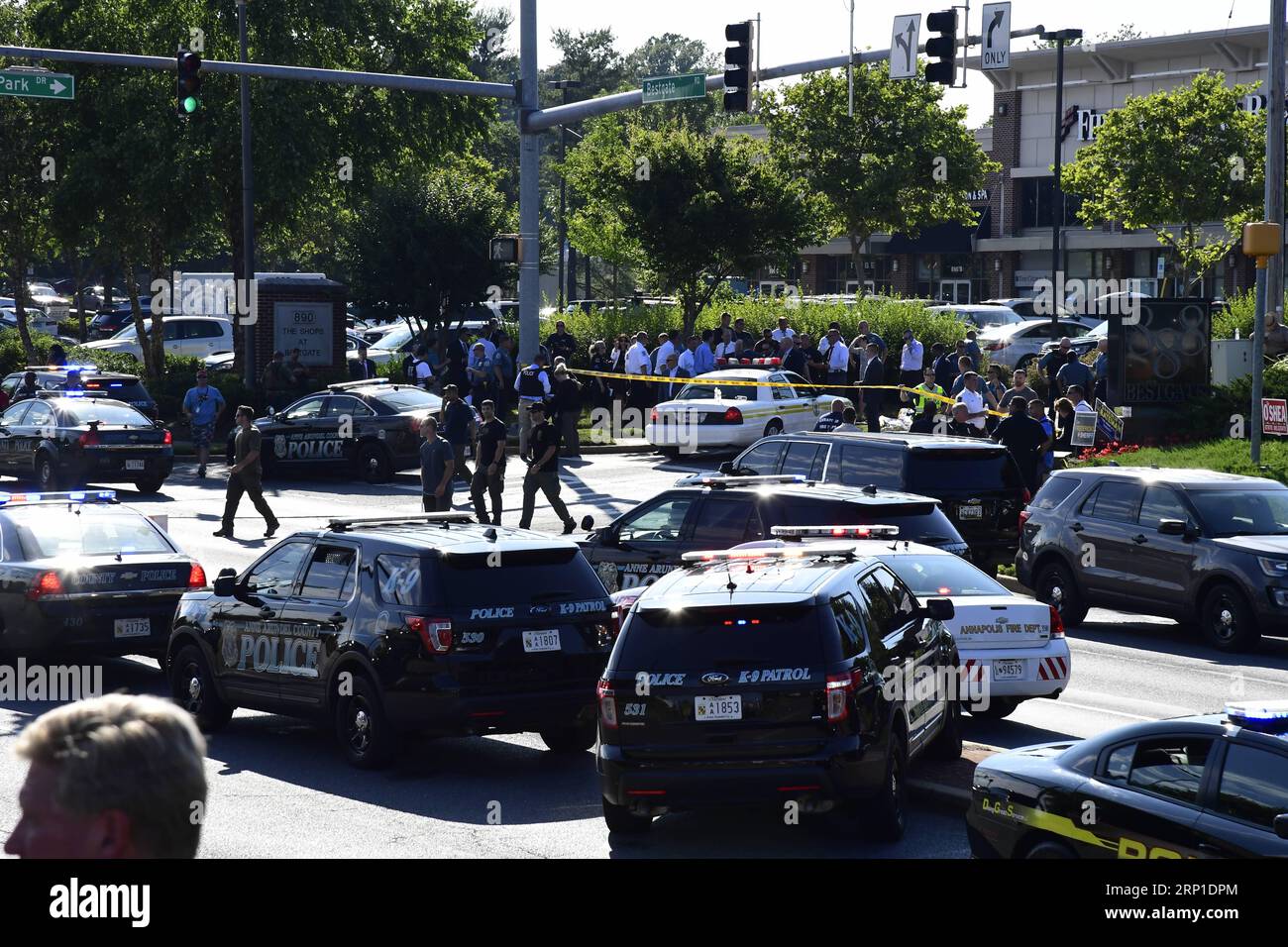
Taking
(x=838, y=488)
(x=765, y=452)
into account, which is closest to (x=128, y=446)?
(x=765, y=452)

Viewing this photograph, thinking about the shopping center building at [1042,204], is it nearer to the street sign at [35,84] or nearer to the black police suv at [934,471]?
the street sign at [35,84]

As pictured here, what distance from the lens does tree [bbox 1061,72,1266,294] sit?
→ 163 ft

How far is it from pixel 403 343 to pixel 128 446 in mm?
22477

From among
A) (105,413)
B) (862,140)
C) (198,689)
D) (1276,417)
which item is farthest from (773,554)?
(862,140)

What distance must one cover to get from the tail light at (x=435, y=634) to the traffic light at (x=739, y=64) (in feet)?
40.5

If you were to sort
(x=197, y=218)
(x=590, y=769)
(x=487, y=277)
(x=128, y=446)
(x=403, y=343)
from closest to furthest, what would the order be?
(x=590, y=769), (x=128, y=446), (x=197, y=218), (x=487, y=277), (x=403, y=343)

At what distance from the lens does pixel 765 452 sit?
19.9 metres

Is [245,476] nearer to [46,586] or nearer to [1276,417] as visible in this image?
[46,586]

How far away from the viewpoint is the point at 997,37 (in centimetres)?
2166

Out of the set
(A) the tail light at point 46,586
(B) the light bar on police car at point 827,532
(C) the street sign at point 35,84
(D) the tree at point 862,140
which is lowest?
(A) the tail light at point 46,586

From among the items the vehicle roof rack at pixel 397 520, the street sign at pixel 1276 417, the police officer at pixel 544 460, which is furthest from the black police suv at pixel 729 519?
the street sign at pixel 1276 417

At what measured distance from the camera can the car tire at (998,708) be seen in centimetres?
1335

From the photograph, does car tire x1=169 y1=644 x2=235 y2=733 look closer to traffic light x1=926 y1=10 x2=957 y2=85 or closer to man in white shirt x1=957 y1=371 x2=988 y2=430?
traffic light x1=926 y1=10 x2=957 y2=85
